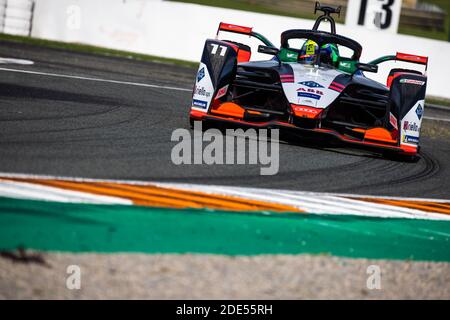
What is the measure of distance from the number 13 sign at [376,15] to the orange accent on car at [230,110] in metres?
10.4

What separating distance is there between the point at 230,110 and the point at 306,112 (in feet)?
2.37

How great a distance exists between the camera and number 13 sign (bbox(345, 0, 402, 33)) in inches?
682

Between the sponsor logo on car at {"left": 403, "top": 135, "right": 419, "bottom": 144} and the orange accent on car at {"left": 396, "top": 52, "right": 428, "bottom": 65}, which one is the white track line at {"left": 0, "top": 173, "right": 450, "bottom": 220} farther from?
the orange accent on car at {"left": 396, "top": 52, "right": 428, "bottom": 65}

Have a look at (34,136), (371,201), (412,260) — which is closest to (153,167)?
(34,136)

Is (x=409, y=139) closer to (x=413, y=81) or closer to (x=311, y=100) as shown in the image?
(x=413, y=81)

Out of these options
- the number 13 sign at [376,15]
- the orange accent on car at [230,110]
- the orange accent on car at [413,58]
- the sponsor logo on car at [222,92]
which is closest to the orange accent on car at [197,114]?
the orange accent on car at [230,110]

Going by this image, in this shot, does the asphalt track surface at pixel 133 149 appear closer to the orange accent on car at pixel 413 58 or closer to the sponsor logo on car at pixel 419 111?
the sponsor logo on car at pixel 419 111

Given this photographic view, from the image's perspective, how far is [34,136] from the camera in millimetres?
6344

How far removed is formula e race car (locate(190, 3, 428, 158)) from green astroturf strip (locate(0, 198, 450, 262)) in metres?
2.22

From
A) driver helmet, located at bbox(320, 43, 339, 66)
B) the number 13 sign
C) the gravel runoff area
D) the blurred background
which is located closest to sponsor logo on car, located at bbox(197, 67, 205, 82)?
driver helmet, located at bbox(320, 43, 339, 66)

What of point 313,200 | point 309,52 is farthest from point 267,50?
point 313,200

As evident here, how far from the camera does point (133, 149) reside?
645 cm
